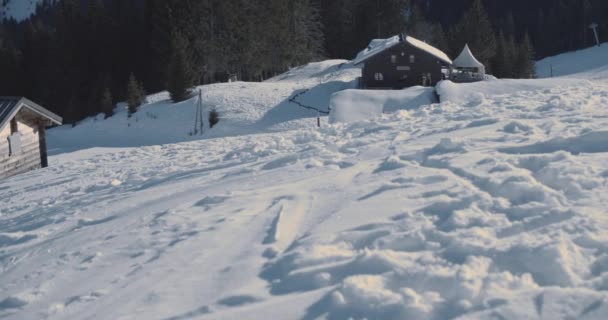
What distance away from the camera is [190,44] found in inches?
2062

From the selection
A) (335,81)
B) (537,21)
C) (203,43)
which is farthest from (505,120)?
(537,21)

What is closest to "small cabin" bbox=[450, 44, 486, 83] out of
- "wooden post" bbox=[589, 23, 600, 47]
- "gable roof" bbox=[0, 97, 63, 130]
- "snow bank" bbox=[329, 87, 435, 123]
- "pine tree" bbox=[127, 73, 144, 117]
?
"snow bank" bbox=[329, 87, 435, 123]

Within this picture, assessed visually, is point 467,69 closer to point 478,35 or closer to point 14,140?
point 478,35

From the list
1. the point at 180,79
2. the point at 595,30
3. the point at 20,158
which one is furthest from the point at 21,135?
the point at 595,30

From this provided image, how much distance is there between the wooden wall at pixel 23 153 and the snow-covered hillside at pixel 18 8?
145 m

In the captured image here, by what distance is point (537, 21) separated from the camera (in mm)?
96188

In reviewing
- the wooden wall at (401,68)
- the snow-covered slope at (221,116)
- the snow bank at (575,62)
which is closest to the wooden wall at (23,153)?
the snow-covered slope at (221,116)

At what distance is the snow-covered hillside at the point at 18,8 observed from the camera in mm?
146000

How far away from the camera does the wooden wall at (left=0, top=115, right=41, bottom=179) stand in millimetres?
17625

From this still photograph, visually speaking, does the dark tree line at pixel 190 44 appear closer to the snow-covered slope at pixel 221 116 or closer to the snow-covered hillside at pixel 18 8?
the snow-covered slope at pixel 221 116

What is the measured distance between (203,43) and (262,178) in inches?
1764

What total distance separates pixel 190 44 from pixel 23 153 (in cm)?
3523

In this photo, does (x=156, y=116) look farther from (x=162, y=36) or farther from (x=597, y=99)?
(x=597, y=99)

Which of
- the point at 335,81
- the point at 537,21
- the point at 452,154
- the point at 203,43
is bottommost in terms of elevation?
the point at 452,154
